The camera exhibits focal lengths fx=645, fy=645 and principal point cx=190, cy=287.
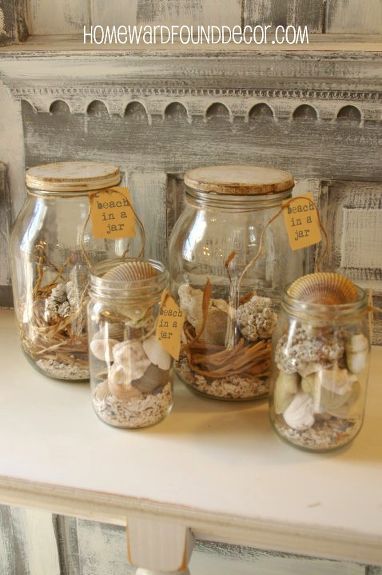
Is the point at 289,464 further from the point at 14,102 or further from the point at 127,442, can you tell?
the point at 14,102

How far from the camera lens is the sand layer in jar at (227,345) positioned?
799mm

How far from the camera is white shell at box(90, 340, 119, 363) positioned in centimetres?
75

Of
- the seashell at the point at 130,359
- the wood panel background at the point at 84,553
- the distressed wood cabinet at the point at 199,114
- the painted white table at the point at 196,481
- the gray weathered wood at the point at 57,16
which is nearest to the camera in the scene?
the painted white table at the point at 196,481

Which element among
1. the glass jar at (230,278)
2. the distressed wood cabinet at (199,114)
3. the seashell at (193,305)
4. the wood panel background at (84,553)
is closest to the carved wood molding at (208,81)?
the distressed wood cabinet at (199,114)

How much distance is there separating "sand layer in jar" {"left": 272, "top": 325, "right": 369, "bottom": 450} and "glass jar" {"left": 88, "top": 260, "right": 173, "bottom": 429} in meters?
0.15

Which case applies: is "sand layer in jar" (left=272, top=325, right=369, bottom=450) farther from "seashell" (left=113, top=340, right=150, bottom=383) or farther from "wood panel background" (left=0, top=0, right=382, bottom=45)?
"wood panel background" (left=0, top=0, right=382, bottom=45)

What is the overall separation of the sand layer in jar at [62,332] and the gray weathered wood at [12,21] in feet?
1.30

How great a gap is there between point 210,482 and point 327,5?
0.64m

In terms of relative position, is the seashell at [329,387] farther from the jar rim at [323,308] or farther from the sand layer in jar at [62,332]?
the sand layer in jar at [62,332]

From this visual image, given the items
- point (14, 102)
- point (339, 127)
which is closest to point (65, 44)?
point (14, 102)

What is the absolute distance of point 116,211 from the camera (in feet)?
2.71

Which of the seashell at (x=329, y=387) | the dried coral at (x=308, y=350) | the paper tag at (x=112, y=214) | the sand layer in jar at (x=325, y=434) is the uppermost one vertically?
the paper tag at (x=112, y=214)

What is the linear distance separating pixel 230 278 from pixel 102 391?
0.22 m

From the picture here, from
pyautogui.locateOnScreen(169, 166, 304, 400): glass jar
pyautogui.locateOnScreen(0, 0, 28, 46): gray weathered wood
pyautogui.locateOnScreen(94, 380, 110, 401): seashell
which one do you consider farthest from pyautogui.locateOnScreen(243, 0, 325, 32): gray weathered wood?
pyautogui.locateOnScreen(94, 380, 110, 401): seashell
